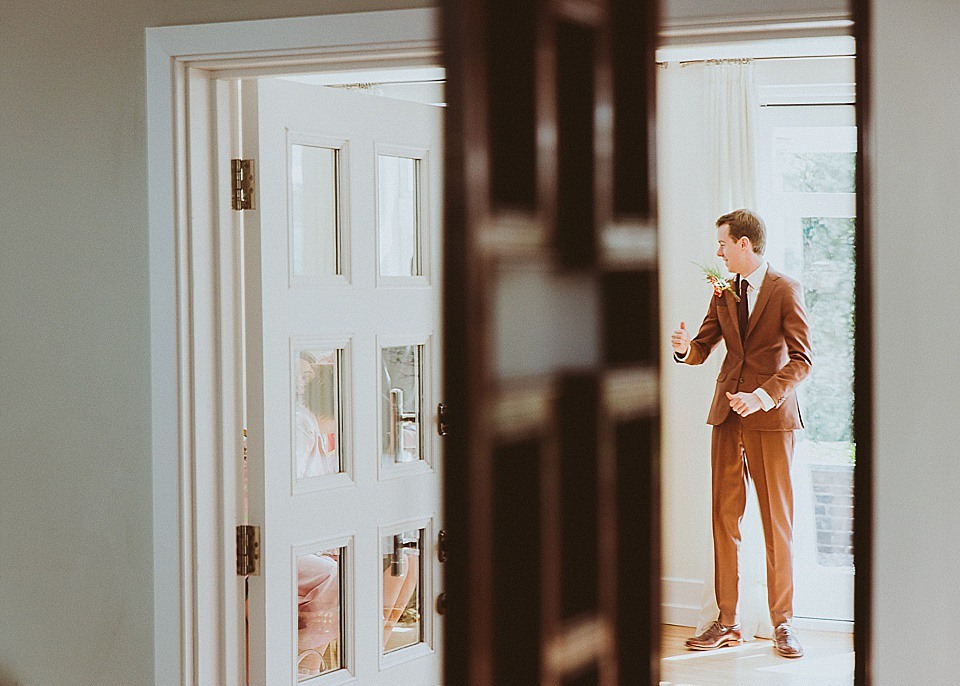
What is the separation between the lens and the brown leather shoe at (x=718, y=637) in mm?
3723

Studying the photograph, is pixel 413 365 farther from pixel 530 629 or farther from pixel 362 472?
pixel 530 629

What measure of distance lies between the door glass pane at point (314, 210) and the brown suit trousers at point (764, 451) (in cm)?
189

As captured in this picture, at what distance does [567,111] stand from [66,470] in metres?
1.57

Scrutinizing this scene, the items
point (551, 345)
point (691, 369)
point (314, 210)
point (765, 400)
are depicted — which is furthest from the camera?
point (691, 369)

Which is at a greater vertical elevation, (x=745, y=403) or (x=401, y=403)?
(x=401, y=403)

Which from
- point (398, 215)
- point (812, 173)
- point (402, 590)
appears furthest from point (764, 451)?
point (398, 215)

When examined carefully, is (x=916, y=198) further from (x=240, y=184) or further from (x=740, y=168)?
(x=740, y=168)

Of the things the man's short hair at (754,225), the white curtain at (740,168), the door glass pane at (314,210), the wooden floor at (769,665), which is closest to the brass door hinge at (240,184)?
the door glass pane at (314,210)

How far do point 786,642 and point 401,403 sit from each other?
2.31 m

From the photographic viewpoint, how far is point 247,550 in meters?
1.59

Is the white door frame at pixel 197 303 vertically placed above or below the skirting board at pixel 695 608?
above

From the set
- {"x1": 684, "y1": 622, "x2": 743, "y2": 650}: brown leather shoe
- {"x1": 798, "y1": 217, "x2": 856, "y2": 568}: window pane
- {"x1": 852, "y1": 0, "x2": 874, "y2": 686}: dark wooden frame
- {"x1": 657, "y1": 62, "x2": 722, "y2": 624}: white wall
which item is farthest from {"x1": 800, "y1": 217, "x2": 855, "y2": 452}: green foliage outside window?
{"x1": 852, "y1": 0, "x2": 874, "y2": 686}: dark wooden frame

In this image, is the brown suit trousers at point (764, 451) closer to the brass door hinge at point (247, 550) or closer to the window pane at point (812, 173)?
the window pane at point (812, 173)

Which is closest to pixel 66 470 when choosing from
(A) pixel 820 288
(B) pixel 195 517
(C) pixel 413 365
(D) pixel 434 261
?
(B) pixel 195 517
